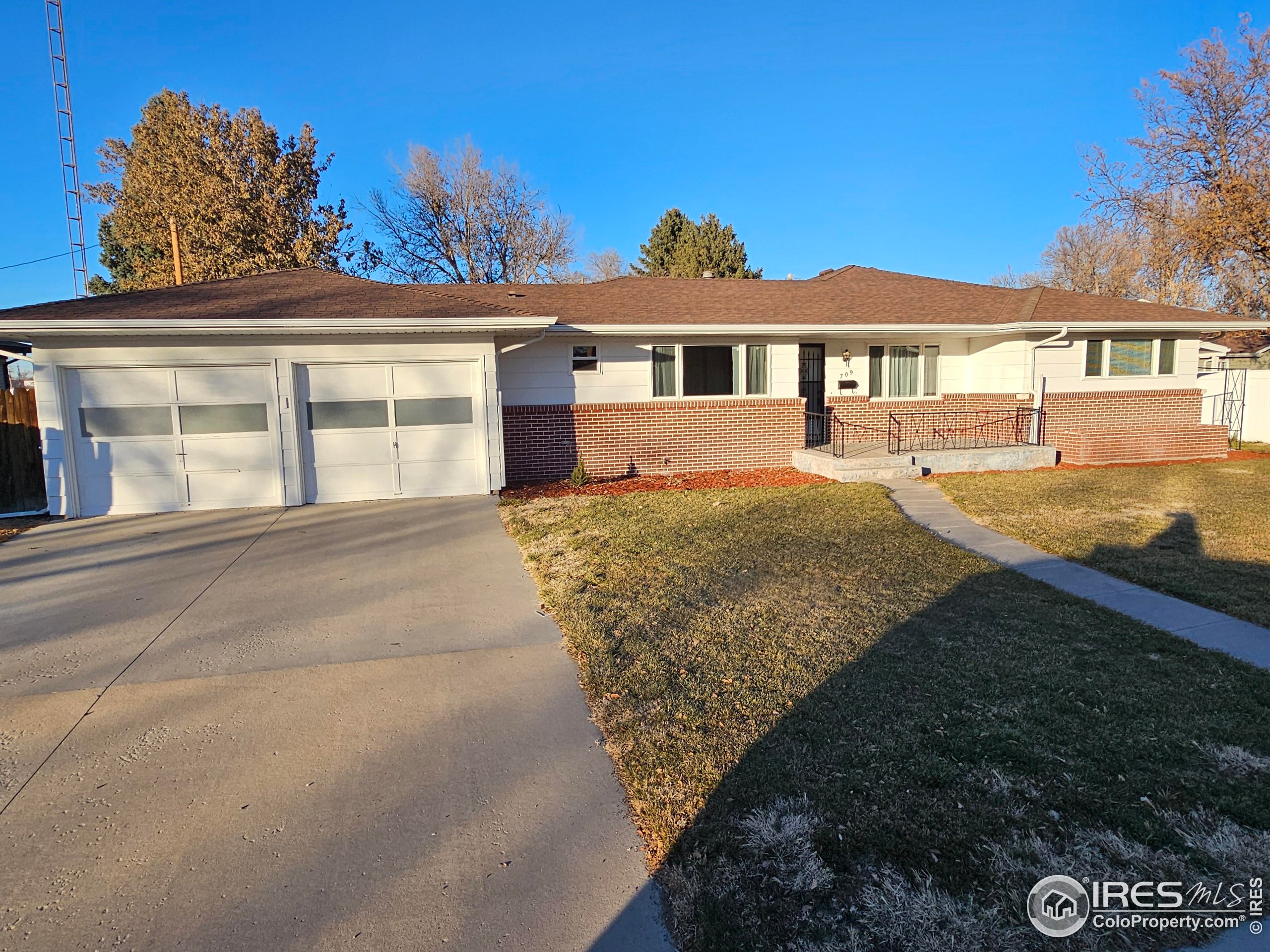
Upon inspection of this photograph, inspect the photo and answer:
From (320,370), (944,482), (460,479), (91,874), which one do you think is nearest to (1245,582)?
(944,482)

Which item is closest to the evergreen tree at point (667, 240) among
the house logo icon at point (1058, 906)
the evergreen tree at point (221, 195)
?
the evergreen tree at point (221, 195)

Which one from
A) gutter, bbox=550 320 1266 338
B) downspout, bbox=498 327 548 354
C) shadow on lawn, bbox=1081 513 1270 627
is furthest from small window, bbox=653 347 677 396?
shadow on lawn, bbox=1081 513 1270 627

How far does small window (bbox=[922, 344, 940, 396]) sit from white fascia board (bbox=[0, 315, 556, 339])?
28.4 feet

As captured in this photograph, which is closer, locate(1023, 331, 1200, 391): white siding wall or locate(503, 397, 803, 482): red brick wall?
locate(503, 397, 803, 482): red brick wall

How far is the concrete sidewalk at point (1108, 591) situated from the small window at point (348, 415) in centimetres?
774

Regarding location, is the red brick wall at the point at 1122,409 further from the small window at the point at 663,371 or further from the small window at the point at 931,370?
the small window at the point at 663,371

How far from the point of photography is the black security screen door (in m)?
14.6

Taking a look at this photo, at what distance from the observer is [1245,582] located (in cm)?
597

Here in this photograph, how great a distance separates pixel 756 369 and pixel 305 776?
37.9 ft

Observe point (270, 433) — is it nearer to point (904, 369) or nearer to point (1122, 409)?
point (904, 369)

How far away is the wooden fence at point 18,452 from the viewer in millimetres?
11070

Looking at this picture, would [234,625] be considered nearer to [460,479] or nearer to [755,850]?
[755,850]

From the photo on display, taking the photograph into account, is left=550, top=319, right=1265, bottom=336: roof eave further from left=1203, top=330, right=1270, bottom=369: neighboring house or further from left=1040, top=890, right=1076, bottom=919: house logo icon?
left=1040, top=890, right=1076, bottom=919: house logo icon

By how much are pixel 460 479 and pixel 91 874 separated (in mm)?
8541
